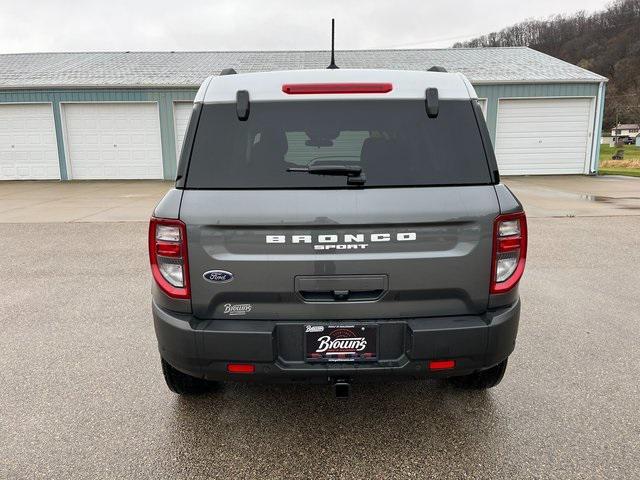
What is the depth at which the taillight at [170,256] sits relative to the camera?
2225 mm

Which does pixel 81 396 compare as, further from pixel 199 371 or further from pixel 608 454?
pixel 608 454

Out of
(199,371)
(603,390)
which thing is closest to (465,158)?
(199,371)

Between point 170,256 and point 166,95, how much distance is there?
1601 centimetres

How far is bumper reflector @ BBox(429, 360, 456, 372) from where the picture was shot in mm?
2254

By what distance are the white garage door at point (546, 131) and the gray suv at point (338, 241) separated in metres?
15.9

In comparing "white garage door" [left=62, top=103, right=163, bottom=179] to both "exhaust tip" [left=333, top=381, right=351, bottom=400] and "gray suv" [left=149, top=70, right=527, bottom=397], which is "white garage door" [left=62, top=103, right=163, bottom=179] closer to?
"gray suv" [left=149, top=70, right=527, bottom=397]

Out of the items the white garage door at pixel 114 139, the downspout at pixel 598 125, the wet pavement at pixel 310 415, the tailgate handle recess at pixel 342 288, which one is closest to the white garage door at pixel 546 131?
the downspout at pixel 598 125

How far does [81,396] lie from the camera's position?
3061 mm

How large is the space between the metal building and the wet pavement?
44.7 feet

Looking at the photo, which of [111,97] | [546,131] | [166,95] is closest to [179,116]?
[166,95]

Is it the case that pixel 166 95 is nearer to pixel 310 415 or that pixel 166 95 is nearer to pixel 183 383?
pixel 183 383

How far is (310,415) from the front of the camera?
2.84 m

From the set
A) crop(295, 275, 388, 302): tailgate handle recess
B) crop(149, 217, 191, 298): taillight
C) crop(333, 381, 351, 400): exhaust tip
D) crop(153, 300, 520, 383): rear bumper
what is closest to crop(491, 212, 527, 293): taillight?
crop(153, 300, 520, 383): rear bumper

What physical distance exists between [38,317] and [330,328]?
11.3ft
